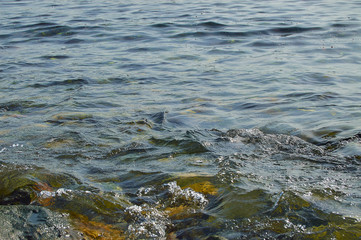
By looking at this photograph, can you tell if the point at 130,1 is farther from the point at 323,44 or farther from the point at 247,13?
the point at 323,44

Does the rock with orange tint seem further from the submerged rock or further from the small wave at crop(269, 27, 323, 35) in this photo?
the small wave at crop(269, 27, 323, 35)

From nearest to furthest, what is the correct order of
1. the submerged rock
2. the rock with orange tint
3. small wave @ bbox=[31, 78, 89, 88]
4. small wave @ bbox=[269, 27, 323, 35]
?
1. the submerged rock
2. the rock with orange tint
3. small wave @ bbox=[31, 78, 89, 88]
4. small wave @ bbox=[269, 27, 323, 35]

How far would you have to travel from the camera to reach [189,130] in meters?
5.66

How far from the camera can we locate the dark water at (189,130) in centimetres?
337

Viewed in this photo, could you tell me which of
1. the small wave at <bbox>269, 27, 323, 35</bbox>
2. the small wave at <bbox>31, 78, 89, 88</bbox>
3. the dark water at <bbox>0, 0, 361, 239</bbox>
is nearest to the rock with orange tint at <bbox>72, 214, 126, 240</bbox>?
the dark water at <bbox>0, 0, 361, 239</bbox>

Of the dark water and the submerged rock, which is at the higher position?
the submerged rock

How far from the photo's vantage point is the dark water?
3.37 metres

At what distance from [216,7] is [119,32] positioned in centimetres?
622

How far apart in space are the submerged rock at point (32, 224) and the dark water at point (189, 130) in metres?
0.16

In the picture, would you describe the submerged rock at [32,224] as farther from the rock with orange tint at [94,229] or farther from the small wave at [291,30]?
the small wave at [291,30]

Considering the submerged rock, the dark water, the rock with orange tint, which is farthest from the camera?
the dark water

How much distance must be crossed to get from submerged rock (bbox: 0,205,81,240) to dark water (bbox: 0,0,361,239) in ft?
0.52

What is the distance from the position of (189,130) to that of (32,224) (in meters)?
3.06

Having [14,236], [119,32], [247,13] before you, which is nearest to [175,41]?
[119,32]
